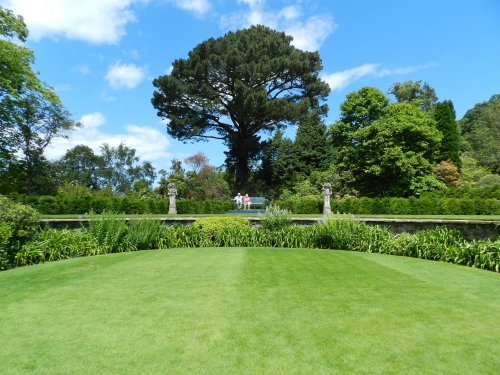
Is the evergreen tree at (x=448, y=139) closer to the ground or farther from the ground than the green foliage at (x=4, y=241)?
farther from the ground

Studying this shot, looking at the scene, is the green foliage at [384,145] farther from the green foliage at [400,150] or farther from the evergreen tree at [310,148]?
the evergreen tree at [310,148]

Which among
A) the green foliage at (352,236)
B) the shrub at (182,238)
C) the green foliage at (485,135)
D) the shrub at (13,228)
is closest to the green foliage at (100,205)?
the shrub at (182,238)

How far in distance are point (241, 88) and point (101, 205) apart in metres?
14.8

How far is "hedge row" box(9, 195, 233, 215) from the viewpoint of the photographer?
22.8 metres

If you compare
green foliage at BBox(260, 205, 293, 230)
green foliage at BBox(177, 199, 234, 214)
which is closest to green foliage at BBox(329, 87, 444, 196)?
green foliage at BBox(177, 199, 234, 214)

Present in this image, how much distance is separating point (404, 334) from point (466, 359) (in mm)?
628

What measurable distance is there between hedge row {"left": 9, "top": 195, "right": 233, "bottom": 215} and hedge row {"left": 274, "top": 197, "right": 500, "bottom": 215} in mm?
6573

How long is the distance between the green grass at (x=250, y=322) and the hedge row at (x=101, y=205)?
1681cm

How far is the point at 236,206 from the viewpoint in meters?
31.5

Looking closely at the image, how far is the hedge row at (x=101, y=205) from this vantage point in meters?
22.8

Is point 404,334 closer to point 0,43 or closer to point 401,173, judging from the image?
point 0,43

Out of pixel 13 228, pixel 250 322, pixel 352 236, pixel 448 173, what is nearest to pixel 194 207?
pixel 352 236

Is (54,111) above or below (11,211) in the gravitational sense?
above

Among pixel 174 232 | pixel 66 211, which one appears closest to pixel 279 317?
pixel 174 232
